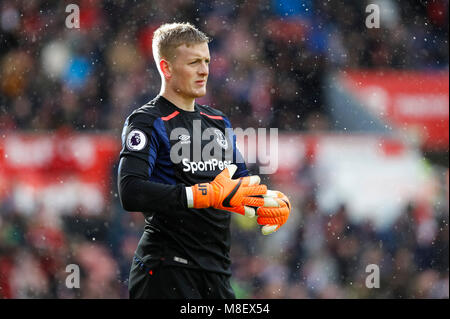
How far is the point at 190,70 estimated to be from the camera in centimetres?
253

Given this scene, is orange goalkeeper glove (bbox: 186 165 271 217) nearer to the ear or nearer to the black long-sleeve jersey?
the black long-sleeve jersey

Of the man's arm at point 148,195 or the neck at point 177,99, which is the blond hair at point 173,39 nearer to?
the neck at point 177,99

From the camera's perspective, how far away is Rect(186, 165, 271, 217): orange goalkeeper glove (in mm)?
2330

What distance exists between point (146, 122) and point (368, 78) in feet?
13.9

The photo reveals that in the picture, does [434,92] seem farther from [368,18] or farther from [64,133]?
[64,133]

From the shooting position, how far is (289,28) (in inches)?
259

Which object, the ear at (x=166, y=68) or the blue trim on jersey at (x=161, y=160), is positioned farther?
the ear at (x=166, y=68)

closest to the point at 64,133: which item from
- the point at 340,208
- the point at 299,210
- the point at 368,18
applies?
the point at 299,210

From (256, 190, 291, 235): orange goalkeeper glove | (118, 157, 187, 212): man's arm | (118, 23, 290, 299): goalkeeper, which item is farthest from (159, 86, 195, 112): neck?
(256, 190, 291, 235): orange goalkeeper glove

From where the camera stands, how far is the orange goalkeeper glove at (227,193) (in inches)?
91.7

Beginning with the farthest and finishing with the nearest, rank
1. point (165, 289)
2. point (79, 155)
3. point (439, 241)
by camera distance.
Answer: point (439, 241) → point (79, 155) → point (165, 289)

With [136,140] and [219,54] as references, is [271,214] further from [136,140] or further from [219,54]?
[219,54]

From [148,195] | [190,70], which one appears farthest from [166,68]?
[148,195]

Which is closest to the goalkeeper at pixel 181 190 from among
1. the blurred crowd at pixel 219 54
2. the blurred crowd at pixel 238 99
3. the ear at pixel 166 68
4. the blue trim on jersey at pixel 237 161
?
the ear at pixel 166 68
